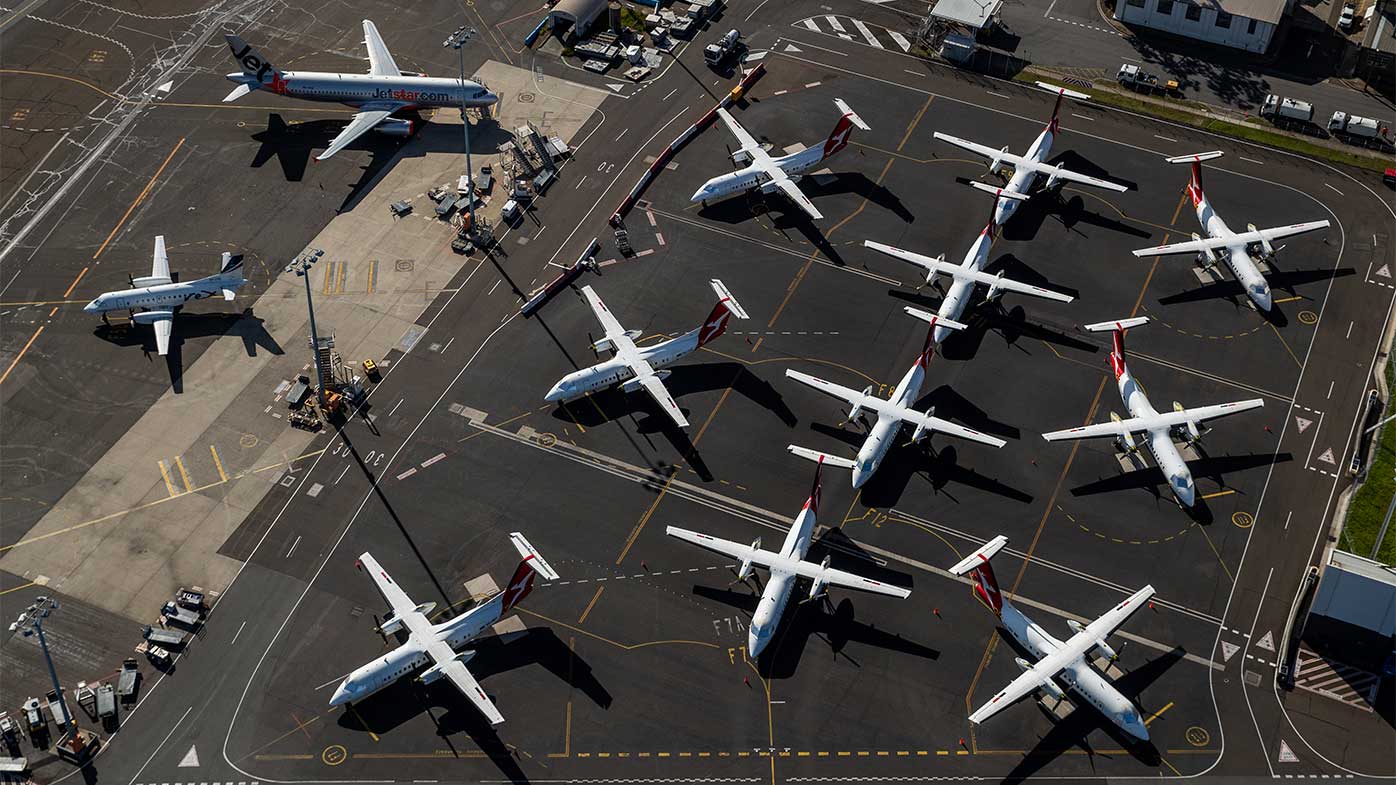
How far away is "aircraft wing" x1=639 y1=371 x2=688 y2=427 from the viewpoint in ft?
447

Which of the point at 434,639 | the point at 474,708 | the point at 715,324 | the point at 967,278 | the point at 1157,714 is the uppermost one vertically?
the point at 967,278

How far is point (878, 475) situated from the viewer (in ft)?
445

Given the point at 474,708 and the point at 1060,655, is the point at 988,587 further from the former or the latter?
the point at 474,708

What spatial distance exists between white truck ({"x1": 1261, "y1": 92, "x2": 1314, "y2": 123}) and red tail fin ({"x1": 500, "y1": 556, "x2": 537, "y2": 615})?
127m

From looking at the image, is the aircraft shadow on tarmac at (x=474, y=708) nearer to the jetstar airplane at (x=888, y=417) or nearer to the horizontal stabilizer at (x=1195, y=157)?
the jetstar airplane at (x=888, y=417)

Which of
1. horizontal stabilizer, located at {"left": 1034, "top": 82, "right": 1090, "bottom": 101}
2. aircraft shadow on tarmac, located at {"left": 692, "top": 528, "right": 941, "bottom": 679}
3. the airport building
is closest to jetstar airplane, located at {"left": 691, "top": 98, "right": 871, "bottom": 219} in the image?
horizontal stabilizer, located at {"left": 1034, "top": 82, "right": 1090, "bottom": 101}

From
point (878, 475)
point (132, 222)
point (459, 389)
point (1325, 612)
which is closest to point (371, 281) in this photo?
point (459, 389)

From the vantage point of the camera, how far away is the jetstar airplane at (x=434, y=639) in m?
114

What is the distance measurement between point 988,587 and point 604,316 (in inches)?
2100

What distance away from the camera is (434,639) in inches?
4587

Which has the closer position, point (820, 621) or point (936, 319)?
point (820, 621)

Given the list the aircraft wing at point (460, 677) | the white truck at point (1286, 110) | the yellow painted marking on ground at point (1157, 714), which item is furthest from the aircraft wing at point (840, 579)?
the white truck at point (1286, 110)

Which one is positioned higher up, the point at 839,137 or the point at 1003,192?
the point at 839,137

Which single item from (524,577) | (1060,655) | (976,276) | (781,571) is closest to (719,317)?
(976,276)
